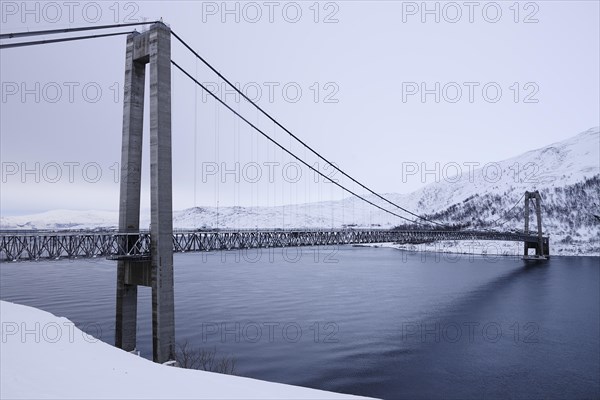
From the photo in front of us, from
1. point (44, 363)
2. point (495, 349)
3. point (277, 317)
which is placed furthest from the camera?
point (277, 317)

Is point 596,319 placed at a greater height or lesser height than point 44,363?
lesser

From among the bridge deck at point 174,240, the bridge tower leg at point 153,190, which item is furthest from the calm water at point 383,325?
the bridge deck at point 174,240

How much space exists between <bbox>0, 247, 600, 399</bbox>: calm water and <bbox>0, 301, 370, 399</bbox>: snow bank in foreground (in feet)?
28.8

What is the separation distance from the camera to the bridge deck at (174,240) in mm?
24000

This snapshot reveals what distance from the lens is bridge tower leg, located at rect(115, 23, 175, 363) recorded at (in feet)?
78.6

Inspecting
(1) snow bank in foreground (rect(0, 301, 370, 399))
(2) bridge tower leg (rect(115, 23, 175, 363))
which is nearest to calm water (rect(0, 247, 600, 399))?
(2) bridge tower leg (rect(115, 23, 175, 363))

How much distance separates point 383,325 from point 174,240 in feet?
63.1

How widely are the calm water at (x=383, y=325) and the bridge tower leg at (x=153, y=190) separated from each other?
4458mm

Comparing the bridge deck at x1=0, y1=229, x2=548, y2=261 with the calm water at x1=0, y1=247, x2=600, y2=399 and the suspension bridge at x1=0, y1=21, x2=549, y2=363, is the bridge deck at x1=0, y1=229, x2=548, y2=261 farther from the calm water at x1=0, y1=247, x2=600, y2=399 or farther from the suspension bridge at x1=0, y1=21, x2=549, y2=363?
the calm water at x1=0, y1=247, x2=600, y2=399

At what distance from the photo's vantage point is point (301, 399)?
38.2 feet

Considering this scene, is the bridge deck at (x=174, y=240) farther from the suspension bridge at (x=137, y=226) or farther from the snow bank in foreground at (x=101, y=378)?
the snow bank in foreground at (x=101, y=378)

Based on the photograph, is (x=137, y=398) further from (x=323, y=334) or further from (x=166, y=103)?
(x=323, y=334)

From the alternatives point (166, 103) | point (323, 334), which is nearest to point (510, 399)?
point (323, 334)

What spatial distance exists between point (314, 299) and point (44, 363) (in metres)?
33.8
